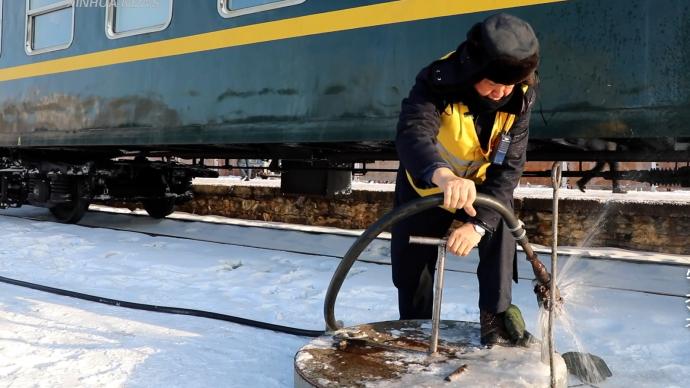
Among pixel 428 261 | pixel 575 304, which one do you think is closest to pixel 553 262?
pixel 428 261

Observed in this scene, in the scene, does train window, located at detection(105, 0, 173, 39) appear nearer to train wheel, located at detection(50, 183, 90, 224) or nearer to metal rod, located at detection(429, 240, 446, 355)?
train wheel, located at detection(50, 183, 90, 224)

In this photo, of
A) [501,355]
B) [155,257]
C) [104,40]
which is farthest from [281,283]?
[104,40]

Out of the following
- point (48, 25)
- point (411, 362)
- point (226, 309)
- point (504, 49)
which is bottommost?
point (226, 309)

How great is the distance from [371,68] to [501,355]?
7.22 ft

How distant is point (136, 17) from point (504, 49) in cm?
410

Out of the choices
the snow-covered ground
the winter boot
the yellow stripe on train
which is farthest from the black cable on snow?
the yellow stripe on train

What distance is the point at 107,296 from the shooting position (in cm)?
338

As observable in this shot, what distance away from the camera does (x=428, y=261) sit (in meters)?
2.25

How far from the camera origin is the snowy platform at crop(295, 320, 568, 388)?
1.65 meters

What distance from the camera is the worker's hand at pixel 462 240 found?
5.63 ft

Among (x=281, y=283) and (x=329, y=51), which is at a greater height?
(x=329, y=51)

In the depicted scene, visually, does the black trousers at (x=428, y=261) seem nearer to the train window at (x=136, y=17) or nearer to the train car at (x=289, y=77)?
the train car at (x=289, y=77)

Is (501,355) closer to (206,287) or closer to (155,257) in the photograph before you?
(206,287)

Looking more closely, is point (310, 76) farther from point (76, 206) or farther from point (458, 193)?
point (76, 206)
